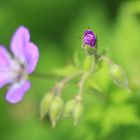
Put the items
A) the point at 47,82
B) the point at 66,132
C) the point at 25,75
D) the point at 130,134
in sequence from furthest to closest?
the point at 47,82 → the point at 66,132 → the point at 130,134 → the point at 25,75

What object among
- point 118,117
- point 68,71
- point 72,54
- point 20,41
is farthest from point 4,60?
point 72,54

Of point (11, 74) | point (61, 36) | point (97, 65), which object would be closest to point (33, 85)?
point (61, 36)

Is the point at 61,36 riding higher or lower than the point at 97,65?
higher

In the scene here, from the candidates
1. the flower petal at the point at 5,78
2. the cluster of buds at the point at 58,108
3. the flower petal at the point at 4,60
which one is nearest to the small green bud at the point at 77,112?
the cluster of buds at the point at 58,108

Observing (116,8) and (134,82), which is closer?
(134,82)

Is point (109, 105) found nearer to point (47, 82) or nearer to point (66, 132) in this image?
point (66, 132)

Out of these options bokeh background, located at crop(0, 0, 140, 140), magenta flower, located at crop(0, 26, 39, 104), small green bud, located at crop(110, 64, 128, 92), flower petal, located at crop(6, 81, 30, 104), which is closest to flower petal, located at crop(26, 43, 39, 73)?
magenta flower, located at crop(0, 26, 39, 104)
